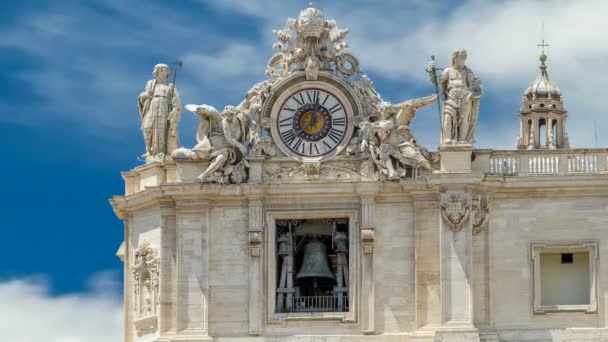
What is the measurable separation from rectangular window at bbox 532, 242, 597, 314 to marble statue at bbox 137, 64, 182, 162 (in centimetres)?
847

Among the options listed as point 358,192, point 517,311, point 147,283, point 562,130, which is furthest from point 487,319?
point 562,130

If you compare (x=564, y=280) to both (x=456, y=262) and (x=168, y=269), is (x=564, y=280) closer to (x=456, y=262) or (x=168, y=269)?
(x=456, y=262)

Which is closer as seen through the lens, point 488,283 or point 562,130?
point 488,283

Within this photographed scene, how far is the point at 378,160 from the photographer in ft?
175

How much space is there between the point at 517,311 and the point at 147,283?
26.9ft

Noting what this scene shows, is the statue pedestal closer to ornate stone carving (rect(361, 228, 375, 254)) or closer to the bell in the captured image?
ornate stone carving (rect(361, 228, 375, 254))

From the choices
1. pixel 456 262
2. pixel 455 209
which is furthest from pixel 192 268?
pixel 455 209

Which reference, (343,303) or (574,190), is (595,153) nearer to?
(574,190)

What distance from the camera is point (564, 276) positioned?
5347cm

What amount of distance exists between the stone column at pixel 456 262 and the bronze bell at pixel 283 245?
350 centimetres

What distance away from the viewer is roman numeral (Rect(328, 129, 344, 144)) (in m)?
53.9

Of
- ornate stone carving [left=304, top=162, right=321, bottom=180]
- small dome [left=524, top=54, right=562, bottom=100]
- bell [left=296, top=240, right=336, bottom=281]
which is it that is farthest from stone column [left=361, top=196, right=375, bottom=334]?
small dome [left=524, top=54, right=562, bottom=100]

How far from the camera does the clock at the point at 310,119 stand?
53938 mm

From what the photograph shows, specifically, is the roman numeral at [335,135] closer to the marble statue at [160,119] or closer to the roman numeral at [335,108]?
the roman numeral at [335,108]
